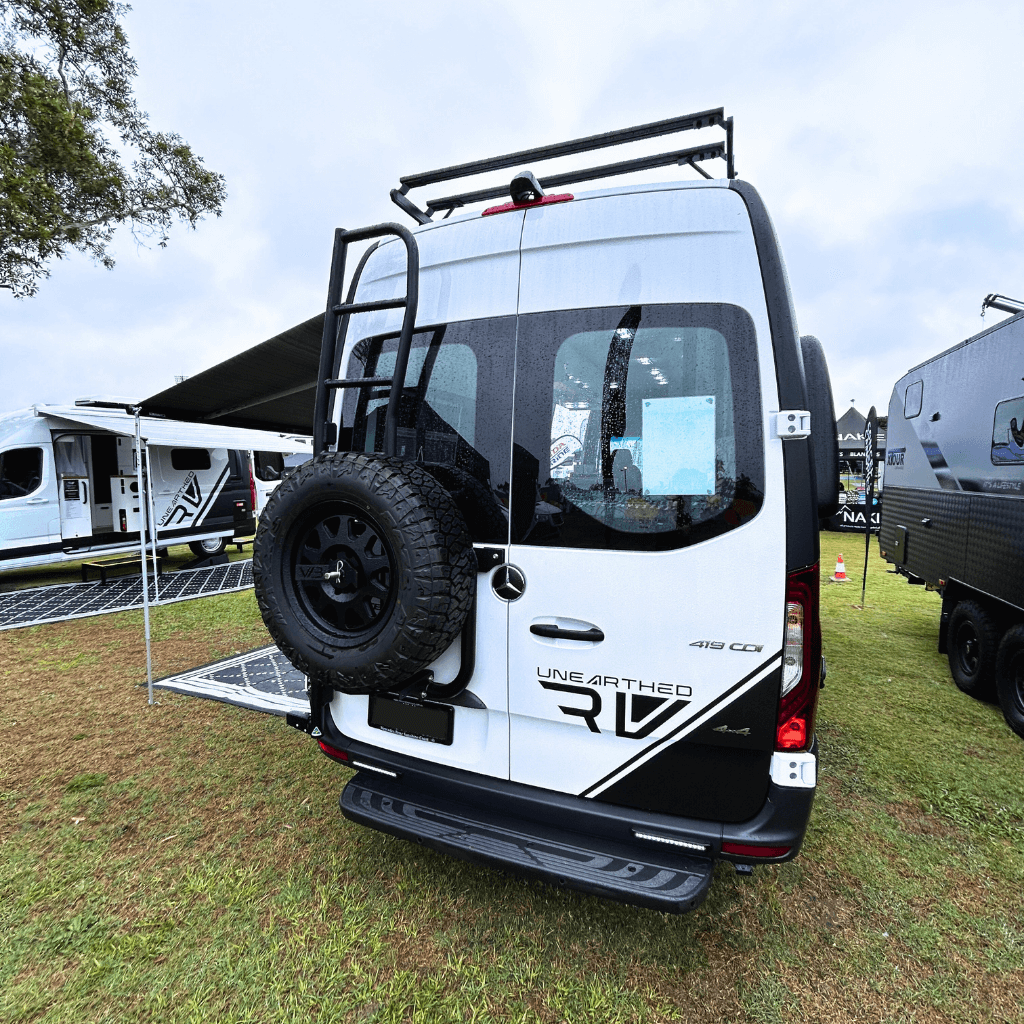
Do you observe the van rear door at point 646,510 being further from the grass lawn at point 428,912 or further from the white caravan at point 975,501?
the white caravan at point 975,501

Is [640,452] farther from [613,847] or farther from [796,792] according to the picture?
[613,847]

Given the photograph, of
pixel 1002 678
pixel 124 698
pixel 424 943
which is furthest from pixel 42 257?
pixel 1002 678

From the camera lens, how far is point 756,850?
1636mm

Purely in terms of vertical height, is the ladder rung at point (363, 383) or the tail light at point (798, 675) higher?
the ladder rung at point (363, 383)

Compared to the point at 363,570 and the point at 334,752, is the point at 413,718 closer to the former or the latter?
the point at 334,752

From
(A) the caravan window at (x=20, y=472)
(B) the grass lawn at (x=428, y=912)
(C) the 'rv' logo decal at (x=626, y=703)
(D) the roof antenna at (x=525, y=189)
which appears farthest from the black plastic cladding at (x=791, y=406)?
(A) the caravan window at (x=20, y=472)

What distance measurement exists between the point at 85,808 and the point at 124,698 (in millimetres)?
1679

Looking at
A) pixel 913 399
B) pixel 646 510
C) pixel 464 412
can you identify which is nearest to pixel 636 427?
pixel 646 510

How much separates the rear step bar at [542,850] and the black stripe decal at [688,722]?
7.3 inches

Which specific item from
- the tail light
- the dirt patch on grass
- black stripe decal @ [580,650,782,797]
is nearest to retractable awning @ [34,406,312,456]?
black stripe decal @ [580,650,782,797]

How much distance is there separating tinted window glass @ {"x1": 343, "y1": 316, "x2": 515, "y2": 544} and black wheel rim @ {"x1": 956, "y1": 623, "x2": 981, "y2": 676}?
4481 millimetres

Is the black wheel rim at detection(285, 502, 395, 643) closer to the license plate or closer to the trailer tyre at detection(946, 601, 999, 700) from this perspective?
the license plate

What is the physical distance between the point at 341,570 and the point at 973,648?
5.05m

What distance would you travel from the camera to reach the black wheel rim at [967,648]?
442cm
